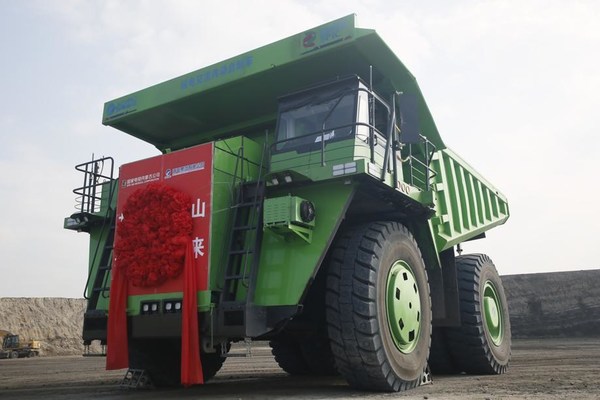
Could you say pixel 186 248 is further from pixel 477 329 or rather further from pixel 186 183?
pixel 477 329

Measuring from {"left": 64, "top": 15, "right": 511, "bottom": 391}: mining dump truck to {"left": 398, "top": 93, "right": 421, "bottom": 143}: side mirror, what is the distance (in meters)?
0.01

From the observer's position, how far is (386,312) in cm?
567

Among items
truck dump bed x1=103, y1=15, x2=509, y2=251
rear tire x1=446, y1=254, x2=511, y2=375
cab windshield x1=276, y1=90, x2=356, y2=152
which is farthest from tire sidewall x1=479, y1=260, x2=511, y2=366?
cab windshield x1=276, y1=90, x2=356, y2=152

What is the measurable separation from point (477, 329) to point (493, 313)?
1.01 metres

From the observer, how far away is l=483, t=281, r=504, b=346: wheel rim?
870 centimetres

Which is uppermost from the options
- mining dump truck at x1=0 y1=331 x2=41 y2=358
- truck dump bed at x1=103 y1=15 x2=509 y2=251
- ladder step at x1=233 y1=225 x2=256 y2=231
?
truck dump bed at x1=103 y1=15 x2=509 y2=251

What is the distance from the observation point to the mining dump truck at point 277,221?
5.44m

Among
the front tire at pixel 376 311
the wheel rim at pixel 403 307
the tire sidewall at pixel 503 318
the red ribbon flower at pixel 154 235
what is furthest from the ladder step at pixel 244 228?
the tire sidewall at pixel 503 318

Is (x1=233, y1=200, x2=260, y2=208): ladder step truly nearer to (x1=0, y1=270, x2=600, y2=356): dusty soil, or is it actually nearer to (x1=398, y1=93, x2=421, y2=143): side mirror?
(x1=398, y1=93, x2=421, y2=143): side mirror

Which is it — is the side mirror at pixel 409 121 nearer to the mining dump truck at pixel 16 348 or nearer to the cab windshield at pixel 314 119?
the cab windshield at pixel 314 119

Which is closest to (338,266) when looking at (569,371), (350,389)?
(350,389)

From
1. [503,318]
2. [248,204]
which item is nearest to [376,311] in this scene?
[248,204]

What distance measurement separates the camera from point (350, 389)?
5.85 meters

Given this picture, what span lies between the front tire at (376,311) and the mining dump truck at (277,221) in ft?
0.05
